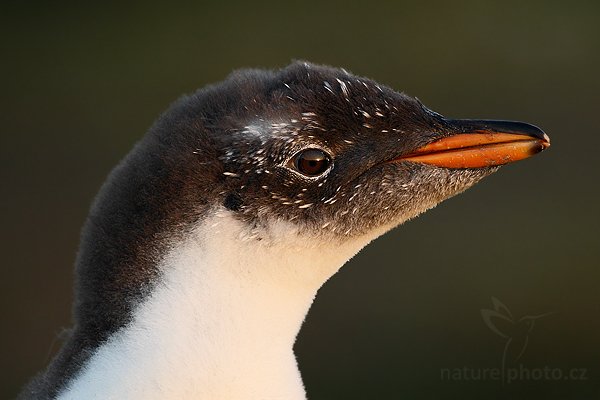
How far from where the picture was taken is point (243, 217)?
9.75 ft

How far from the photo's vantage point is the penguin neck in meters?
2.84

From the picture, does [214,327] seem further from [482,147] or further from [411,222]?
[411,222]

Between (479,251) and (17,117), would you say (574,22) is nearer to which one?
(479,251)

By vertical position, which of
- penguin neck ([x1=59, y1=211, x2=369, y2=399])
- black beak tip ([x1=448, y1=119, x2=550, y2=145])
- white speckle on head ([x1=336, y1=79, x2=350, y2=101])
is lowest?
penguin neck ([x1=59, y1=211, x2=369, y2=399])

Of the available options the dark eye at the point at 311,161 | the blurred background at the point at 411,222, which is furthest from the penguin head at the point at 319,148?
the blurred background at the point at 411,222

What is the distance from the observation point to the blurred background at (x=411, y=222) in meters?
7.94

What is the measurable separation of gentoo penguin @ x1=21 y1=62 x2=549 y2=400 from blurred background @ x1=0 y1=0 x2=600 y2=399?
146 inches

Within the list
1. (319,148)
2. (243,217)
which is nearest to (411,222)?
(319,148)

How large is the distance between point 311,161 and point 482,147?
50 cm

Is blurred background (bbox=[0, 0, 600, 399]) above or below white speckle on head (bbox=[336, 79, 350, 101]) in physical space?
above

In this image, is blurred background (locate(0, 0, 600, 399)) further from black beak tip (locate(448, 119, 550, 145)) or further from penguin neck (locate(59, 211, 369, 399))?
black beak tip (locate(448, 119, 550, 145))

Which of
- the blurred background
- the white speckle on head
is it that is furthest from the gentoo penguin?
the blurred background

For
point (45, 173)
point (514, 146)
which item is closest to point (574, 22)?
point (45, 173)

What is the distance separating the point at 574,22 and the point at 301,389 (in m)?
8.90
